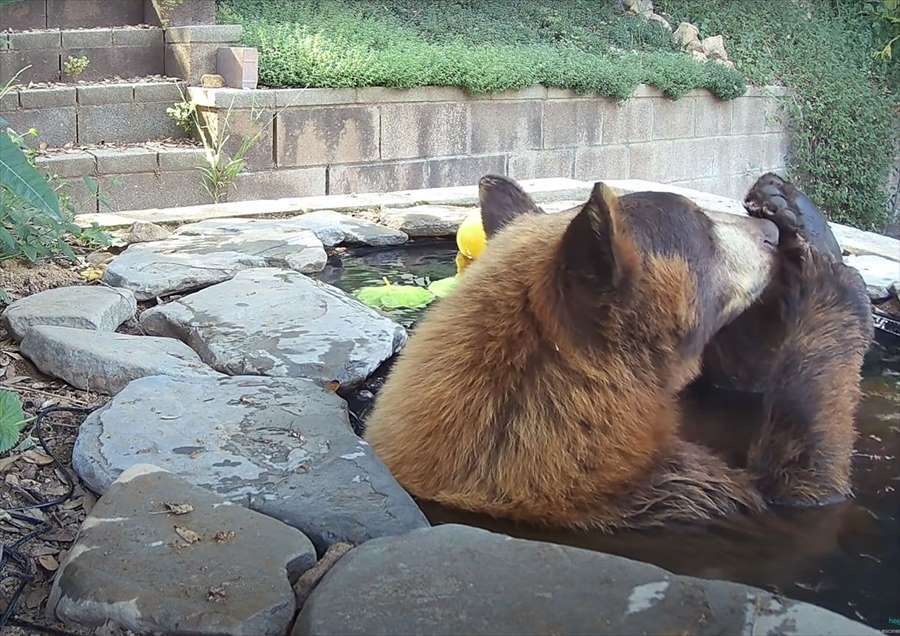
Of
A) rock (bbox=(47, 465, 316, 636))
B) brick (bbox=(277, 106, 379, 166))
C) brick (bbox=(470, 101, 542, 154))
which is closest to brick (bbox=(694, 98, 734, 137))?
brick (bbox=(470, 101, 542, 154))

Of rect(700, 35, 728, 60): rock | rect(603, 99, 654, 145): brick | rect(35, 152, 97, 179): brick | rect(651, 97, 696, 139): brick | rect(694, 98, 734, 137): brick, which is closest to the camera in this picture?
rect(35, 152, 97, 179): brick

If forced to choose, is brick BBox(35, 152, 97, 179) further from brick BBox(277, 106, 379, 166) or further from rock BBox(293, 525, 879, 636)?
rock BBox(293, 525, 879, 636)

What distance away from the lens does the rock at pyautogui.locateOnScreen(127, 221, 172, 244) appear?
5.37 metres

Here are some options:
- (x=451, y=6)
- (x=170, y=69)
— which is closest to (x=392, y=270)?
(x=170, y=69)

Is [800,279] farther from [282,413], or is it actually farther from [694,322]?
[282,413]

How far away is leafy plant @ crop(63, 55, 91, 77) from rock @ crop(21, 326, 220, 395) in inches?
239

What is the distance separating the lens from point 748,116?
13.7 m

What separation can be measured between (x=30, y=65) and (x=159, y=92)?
1.05 m

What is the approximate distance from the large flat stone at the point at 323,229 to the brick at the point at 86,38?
4.20m

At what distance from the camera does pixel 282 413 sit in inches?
114

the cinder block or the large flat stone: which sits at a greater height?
the cinder block

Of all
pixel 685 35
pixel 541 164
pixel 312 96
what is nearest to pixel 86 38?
pixel 312 96

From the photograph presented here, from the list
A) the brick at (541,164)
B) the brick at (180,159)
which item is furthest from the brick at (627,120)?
the brick at (180,159)

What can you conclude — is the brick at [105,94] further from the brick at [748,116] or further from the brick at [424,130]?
the brick at [748,116]
